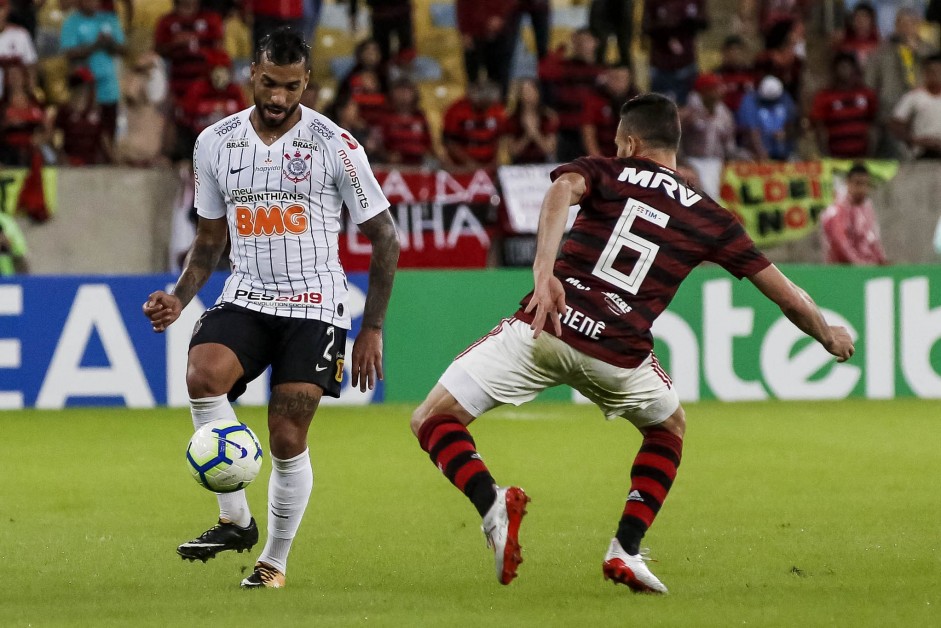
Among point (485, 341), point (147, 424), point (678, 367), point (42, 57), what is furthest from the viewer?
point (42, 57)

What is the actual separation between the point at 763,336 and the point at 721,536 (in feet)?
21.7

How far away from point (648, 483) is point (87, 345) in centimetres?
786

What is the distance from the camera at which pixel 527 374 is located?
587cm

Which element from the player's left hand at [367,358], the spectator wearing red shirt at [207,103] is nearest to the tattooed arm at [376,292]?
the player's left hand at [367,358]

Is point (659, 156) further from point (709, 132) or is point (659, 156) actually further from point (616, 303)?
point (709, 132)

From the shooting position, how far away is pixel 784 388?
13797mm

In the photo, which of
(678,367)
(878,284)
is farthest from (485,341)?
(878,284)

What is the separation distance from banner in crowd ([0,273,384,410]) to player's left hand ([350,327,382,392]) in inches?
275

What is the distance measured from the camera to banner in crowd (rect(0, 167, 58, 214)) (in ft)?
49.6

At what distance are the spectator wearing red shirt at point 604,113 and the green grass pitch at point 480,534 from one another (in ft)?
14.3

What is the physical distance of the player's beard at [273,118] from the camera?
5.92 metres

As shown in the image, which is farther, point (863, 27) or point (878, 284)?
point (863, 27)

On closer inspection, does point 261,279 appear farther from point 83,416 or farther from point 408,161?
point 408,161

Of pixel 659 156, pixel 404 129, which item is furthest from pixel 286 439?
pixel 404 129
